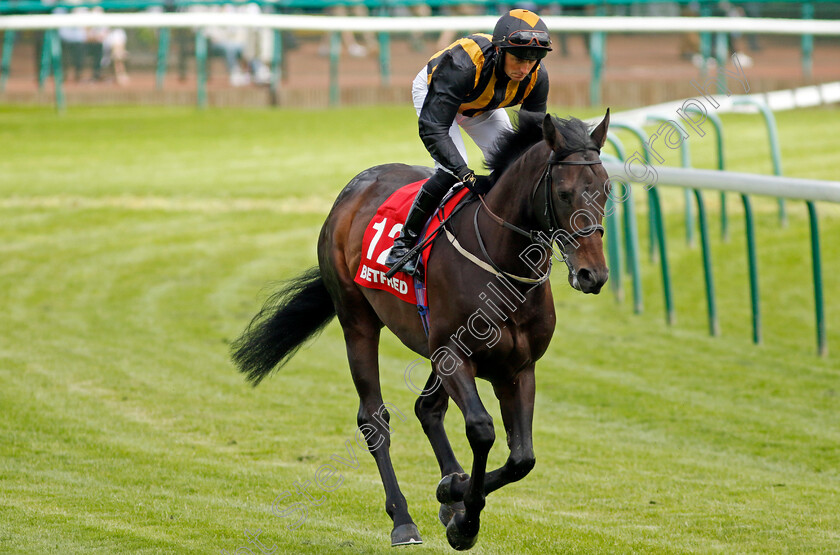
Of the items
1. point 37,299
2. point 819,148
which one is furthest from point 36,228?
point 819,148

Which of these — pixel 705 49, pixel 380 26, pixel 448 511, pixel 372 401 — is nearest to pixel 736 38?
pixel 705 49

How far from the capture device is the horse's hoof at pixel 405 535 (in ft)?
14.6

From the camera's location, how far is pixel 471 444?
13.8 feet

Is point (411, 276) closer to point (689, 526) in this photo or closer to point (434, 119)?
point (434, 119)

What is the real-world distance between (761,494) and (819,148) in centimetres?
1133

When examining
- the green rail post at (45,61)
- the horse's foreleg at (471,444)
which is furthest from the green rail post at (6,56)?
the horse's foreleg at (471,444)

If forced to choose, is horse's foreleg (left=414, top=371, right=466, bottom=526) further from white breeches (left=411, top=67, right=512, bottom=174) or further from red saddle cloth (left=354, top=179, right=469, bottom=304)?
white breeches (left=411, top=67, right=512, bottom=174)

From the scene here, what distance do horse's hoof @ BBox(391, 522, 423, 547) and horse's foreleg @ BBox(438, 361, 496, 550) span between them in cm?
18

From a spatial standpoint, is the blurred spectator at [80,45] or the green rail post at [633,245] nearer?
the green rail post at [633,245]

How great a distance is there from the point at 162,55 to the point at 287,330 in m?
15.6

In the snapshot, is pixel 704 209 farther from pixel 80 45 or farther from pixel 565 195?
pixel 80 45

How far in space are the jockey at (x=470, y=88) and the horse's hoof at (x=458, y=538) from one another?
1.08 meters

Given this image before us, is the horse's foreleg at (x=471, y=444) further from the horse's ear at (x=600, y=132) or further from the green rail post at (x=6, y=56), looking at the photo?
the green rail post at (x=6, y=56)

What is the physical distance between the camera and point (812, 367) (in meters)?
7.70
